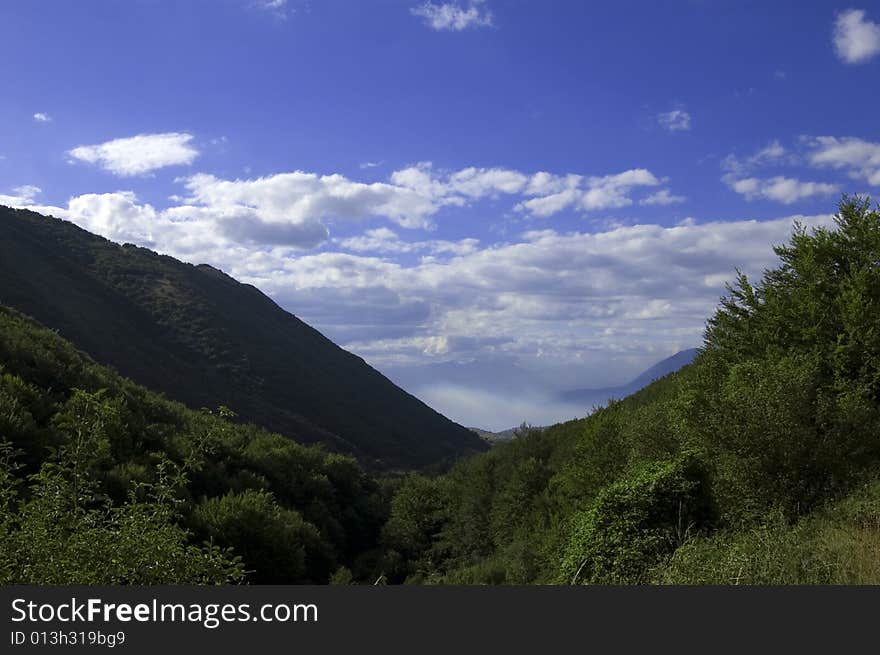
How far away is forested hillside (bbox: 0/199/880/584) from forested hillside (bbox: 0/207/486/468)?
171 feet

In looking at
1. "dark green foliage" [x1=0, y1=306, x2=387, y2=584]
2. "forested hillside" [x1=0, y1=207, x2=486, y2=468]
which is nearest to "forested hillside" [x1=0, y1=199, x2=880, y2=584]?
"dark green foliage" [x1=0, y1=306, x2=387, y2=584]

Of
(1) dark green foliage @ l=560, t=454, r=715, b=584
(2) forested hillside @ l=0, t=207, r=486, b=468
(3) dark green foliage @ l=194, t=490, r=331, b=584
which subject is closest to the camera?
(1) dark green foliage @ l=560, t=454, r=715, b=584

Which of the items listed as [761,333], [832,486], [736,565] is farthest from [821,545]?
[761,333]

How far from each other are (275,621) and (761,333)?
79.9 feet

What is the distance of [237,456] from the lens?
26812mm

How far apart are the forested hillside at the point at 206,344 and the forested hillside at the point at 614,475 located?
52.1 meters

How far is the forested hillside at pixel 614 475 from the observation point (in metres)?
6.04

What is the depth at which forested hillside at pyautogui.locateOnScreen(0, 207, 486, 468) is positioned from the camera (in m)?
82.3

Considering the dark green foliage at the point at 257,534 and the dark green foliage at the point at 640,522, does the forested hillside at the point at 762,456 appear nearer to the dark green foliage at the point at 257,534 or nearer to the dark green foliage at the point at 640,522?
the dark green foliage at the point at 640,522

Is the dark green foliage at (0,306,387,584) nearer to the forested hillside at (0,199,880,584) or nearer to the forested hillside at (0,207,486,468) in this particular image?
the forested hillside at (0,199,880,584)

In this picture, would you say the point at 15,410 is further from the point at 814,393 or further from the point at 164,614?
the point at 814,393

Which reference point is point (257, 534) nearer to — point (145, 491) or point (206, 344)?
point (145, 491)

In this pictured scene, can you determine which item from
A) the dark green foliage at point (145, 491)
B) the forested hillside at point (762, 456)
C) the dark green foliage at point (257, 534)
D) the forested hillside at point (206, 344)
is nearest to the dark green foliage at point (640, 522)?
the forested hillside at point (762, 456)

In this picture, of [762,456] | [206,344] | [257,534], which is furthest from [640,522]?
[206,344]
